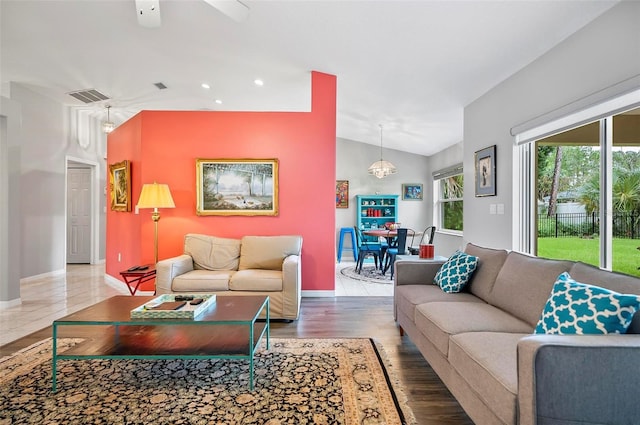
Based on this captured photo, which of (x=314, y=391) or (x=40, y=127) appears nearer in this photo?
(x=314, y=391)

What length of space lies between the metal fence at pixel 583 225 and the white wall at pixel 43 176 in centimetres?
726

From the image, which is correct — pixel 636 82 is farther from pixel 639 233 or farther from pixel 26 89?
pixel 26 89

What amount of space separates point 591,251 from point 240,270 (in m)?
3.36

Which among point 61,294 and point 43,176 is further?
point 43,176

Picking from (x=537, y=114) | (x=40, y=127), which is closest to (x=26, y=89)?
(x=40, y=127)

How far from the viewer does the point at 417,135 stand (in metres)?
6.29

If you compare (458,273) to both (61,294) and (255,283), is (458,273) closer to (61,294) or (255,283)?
(255,283)

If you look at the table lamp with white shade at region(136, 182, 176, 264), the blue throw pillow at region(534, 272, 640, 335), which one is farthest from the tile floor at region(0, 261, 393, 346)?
the blue throw pillow at region(534, 272, 640, 335)

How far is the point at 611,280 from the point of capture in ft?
5.26

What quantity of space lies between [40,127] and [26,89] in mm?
600

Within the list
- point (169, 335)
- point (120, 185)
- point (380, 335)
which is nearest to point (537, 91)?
point (380, 335)

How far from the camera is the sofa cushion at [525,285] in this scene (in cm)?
195

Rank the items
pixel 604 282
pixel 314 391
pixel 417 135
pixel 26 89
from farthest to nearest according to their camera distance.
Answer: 1. pixel 417 135
2. pixel 26 89
3. pixel 314 391
4. pixel 604 282

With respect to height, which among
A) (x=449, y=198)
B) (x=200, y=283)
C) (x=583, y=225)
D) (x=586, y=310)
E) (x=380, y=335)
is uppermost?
(x=449, y=198)
